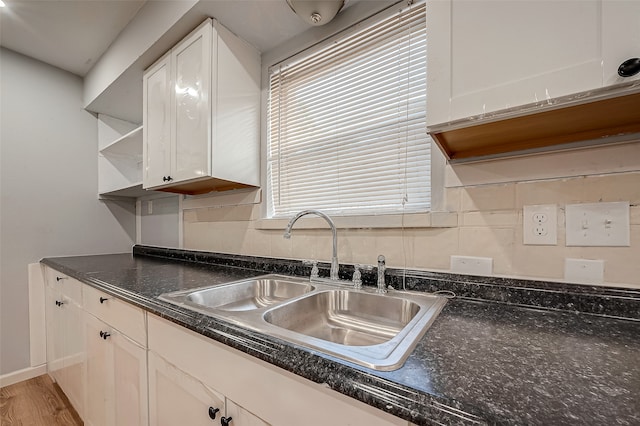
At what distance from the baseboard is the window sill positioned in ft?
7.34

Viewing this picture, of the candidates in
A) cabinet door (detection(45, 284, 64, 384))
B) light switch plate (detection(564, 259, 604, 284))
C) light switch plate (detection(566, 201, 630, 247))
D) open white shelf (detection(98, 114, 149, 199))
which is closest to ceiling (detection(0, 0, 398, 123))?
open white shelf (detection(98, 114, 149, 199))

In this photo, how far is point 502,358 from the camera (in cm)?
53

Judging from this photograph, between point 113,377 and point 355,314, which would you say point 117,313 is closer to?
point 113,377

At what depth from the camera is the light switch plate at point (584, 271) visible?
2.57ft

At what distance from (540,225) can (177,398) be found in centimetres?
125

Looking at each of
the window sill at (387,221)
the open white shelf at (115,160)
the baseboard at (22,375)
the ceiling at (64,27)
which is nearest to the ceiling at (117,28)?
the ceiling at (64,27)

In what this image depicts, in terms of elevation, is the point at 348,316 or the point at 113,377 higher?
the point at 348,316

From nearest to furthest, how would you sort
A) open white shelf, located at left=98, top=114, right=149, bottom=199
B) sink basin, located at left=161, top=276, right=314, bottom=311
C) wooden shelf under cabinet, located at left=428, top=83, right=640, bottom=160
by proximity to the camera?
wooden shelf under cabinet, located at left=428, top=83, right=640, bottom=160 → sink basin, located at left=161, top=276, right=314, bottom=311 → open white shelf, located at left=98, top=114, right=149, bottom=199

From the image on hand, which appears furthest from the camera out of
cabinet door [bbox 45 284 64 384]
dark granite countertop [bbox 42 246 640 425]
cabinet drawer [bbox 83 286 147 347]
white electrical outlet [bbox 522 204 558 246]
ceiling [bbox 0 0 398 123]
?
cabinet door [bbox 45 284 64 384]

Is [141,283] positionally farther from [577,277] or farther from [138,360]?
[577,277]

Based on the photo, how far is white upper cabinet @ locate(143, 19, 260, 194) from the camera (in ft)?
4.64

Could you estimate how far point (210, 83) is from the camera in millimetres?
1403

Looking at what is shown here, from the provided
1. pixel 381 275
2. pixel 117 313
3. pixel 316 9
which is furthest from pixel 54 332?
pixel 316 9

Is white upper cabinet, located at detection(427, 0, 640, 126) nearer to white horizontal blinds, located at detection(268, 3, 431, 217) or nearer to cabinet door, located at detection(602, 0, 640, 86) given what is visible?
cabinet door, located at detection(602, 0, 640, 86)
